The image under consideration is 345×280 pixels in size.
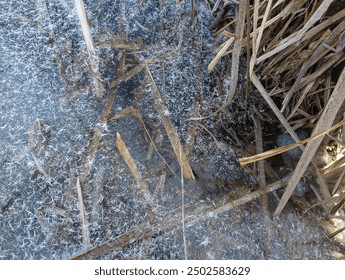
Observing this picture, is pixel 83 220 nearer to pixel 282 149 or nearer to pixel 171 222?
pixel 171 222

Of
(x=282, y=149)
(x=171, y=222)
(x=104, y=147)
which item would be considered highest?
(x=282, y=149)

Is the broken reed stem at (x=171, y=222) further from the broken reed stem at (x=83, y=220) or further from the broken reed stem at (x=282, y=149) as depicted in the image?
the broken reed stem at (x=282, y=149)

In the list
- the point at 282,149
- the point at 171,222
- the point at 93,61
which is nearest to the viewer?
the point at 282,149

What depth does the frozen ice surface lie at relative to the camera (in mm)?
982

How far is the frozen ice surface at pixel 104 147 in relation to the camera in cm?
98

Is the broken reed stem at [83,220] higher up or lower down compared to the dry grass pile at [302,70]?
lower down

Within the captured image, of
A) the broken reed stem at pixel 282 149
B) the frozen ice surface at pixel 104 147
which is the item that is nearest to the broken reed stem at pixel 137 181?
the frozen ice surface at pixel 104 147

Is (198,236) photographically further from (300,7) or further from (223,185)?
(300,7)

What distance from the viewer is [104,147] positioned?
1054mm

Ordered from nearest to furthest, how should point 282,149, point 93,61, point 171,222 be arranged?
1. point 282,149
2. point 171,222
3. point 93,61

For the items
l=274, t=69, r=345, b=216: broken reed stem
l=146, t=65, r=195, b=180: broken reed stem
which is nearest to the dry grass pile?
l=274, t=69, r=345, b=216: broken reed stem

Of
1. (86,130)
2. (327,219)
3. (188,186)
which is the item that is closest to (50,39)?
(86,130)

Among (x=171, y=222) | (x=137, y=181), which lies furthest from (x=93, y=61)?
(x=171, y=222)

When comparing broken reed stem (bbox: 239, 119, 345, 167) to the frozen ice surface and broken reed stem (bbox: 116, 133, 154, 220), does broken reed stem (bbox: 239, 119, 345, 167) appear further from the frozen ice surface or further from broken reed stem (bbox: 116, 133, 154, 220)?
broken reed stem (bbox: 116, 133, 154, 220)
